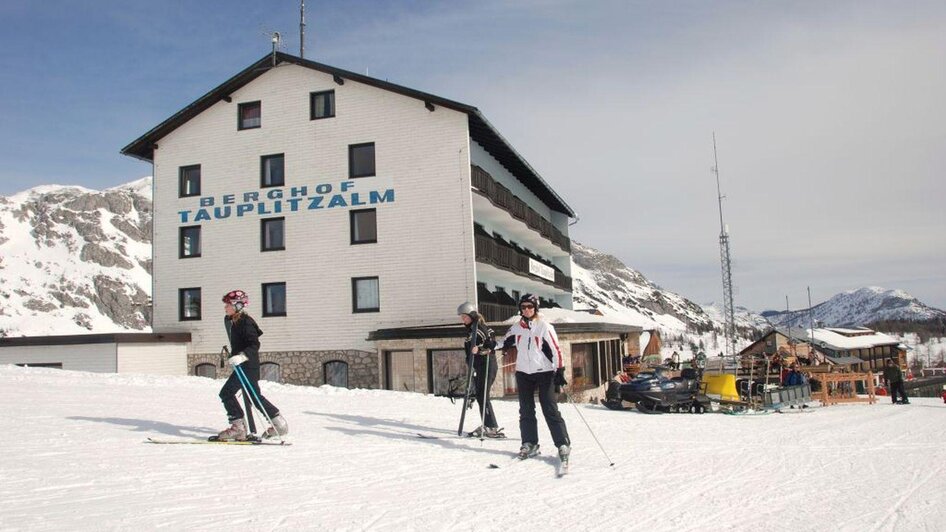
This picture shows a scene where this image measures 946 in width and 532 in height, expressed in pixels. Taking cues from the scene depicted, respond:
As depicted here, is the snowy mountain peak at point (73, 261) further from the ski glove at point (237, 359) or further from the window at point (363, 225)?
the ski glove at point (237, 359)

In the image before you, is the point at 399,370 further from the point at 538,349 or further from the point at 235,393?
the point at 538,349

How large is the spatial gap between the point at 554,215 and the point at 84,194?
169 meters

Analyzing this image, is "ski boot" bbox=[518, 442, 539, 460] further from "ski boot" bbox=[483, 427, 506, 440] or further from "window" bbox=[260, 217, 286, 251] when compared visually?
"window" bbox=[260, 217, 286, 251]

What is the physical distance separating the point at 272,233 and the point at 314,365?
5200 mm

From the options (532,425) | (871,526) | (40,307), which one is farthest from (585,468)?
(40,307)

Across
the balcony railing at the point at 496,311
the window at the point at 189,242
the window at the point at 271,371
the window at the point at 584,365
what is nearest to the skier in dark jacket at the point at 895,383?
the window at the point at 584,365

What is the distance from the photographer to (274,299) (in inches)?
1080

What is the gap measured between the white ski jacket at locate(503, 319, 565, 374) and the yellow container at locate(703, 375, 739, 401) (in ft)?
34.2

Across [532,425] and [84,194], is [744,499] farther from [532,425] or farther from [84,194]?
[84,194]

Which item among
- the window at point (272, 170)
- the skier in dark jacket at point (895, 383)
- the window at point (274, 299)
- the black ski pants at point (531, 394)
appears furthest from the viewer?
the window at point (272, 170)

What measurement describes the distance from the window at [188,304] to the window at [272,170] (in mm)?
4862

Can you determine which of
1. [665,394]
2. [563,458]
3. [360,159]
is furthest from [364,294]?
[563,458]

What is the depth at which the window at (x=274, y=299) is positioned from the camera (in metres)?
27.3

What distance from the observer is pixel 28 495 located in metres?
5.86
